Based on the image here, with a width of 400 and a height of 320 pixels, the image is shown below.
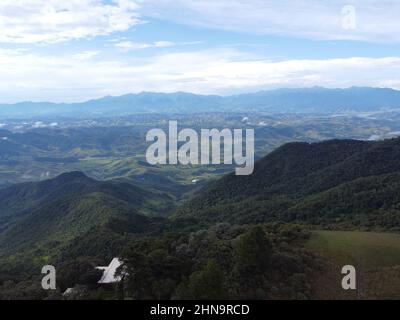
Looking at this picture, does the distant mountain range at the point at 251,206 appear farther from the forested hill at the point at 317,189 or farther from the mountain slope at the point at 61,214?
the mountain slope at the point at 61,214

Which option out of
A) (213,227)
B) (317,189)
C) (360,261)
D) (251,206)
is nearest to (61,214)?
(251,206)

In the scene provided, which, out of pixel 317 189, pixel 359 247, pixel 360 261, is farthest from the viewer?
pixel 317 189

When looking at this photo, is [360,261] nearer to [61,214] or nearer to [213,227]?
[213,227]

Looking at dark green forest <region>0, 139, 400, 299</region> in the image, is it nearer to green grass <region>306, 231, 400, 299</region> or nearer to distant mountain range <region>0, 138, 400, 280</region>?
distant mountain range <region>0, 138, 400, 280</region>

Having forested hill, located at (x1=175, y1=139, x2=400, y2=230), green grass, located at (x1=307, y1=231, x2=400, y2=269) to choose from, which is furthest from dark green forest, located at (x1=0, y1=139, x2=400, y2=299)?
green grass, located at (x1=307, y1=231, x2=400, y2=269)

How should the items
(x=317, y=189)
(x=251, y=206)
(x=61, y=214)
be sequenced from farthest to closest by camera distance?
(x=61, y=214)
(x=317, y=189)
(x=251, y=206)

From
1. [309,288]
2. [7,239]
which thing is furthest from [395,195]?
[7,239]

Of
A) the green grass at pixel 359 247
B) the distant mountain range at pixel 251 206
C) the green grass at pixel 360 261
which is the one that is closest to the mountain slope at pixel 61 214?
the distant mountain range at pixel 251 206

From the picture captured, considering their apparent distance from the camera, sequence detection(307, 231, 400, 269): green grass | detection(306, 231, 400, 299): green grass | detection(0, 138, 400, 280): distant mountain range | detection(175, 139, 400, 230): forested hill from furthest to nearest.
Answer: detection(0, 138, 400, 280): distant mountain range → detection(175, 139, 400, 230): forested hill → detection(307, 231, 400, 269): green grass → detection(306, 231, 400, 299): green grass
